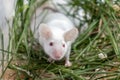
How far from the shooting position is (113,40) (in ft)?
8.51

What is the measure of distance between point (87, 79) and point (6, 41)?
571mm

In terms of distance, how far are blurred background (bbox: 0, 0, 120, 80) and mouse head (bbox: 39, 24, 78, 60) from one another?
0.08 metres

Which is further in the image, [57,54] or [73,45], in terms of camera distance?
[73,45]

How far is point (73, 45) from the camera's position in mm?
2791

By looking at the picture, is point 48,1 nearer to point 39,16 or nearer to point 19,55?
point 39,16

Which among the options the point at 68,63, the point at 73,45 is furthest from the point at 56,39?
the point at 73,45

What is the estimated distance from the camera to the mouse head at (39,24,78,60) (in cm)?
246

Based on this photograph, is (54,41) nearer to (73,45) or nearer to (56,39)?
(56,39)

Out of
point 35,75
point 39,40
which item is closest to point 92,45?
point 39,40

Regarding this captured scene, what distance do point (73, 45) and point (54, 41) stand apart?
0.32 meters

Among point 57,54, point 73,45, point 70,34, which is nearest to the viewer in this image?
point 57,54

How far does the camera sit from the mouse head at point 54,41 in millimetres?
2455

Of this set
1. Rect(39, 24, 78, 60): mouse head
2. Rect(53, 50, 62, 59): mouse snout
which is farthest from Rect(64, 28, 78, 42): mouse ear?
Rect(53, 50, 62, 59): mouse snout

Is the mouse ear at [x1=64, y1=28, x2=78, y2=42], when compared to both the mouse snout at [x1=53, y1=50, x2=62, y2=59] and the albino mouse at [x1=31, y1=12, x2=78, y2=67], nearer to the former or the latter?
the albino mouse at [x1=31, y1=12, x2=78, y2=67]
